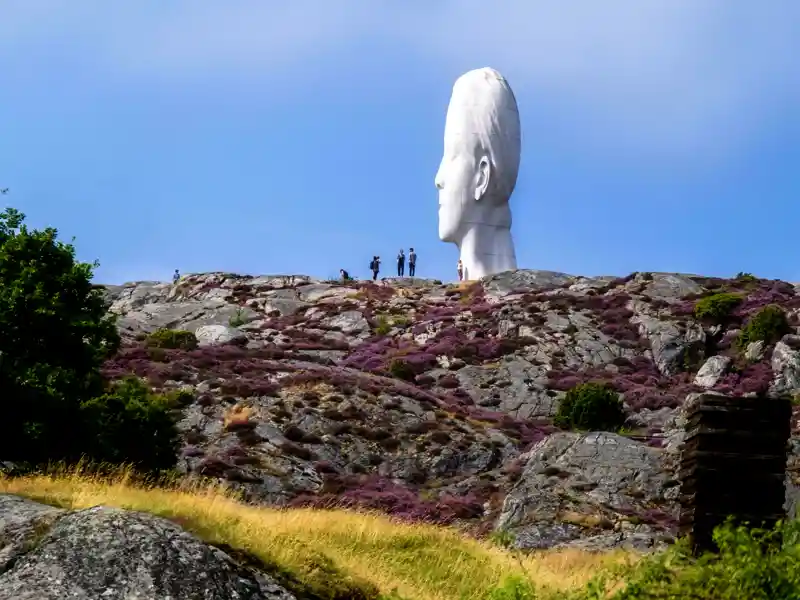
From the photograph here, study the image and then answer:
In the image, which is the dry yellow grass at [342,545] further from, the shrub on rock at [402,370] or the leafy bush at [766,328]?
the leafy bush at [766,328]

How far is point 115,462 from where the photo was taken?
79.1ft

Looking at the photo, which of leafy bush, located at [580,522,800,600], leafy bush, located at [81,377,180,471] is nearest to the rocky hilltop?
leafy bush, located at [81,377,180,471]

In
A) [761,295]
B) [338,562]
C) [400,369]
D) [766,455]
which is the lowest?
[338,562]

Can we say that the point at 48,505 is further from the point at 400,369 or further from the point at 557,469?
the point at 400,369

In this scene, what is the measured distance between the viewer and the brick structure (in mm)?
12789

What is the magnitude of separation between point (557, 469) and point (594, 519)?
3.31 meters

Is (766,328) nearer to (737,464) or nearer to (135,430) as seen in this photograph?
(135,430)

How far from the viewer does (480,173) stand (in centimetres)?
6281

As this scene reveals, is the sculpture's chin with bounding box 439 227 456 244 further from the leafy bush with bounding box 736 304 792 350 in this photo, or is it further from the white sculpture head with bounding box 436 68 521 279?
the leafy bush with bounding box 736 304 792 350

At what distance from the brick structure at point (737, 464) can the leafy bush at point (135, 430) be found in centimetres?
1415

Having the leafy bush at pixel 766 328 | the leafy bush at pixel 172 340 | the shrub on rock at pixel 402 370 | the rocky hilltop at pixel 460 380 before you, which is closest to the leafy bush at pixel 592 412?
the rocky hilltop at pixel 460 380

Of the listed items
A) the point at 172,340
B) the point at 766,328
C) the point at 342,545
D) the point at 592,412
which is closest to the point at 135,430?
the point at 342,545

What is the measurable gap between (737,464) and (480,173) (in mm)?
50528

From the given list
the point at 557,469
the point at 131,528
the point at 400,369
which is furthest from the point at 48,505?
the point at 400,369
